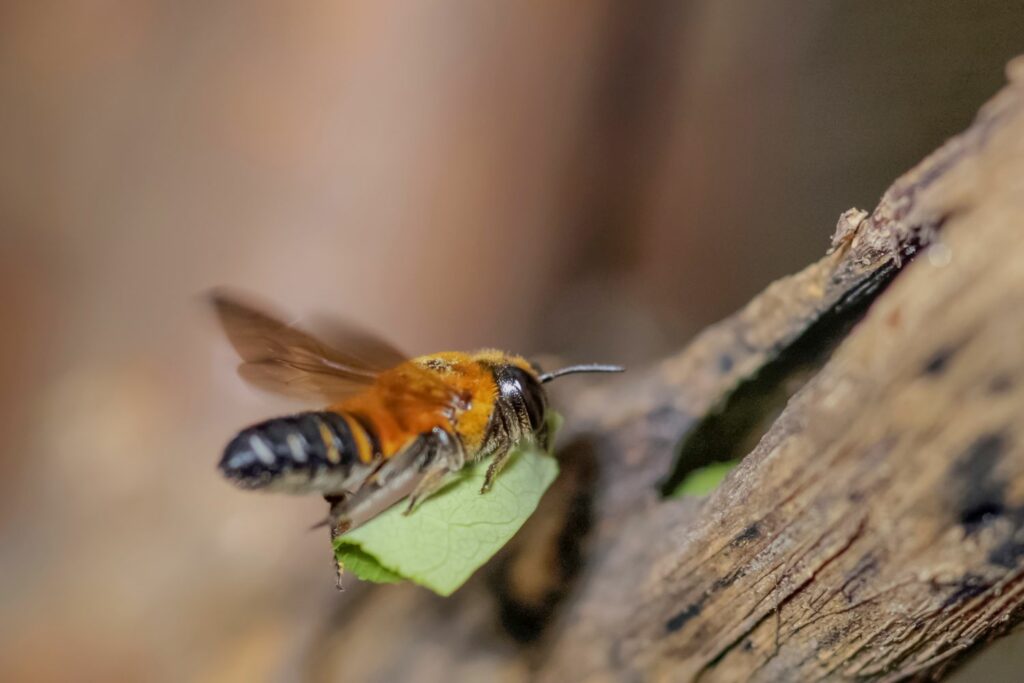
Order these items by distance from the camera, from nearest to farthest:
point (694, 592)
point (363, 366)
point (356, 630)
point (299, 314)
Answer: point (694, 592)
point (363, 366)
point (356, 630)
point (299, 314)

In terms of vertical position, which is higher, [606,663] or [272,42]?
[272,42]

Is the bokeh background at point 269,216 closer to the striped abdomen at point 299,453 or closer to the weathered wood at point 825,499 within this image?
the weathered wood at point 825,499

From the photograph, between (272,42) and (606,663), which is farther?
(272,42)

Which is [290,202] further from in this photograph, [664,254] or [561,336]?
[664,254]

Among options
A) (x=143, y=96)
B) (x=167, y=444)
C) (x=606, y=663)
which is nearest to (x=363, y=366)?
(x=606, y=663)

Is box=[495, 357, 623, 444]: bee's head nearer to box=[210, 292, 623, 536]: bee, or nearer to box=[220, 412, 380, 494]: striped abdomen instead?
box=[210, 292, 623, 536]: bee

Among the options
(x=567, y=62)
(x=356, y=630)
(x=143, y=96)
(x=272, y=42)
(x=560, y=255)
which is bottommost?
(x=356, y=630)

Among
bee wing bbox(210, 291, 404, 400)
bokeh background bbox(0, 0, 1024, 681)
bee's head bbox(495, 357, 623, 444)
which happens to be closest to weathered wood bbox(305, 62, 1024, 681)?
bee's head bbox(495, 357, 623, 444)

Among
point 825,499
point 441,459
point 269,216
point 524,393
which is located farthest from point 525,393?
point 269,216
